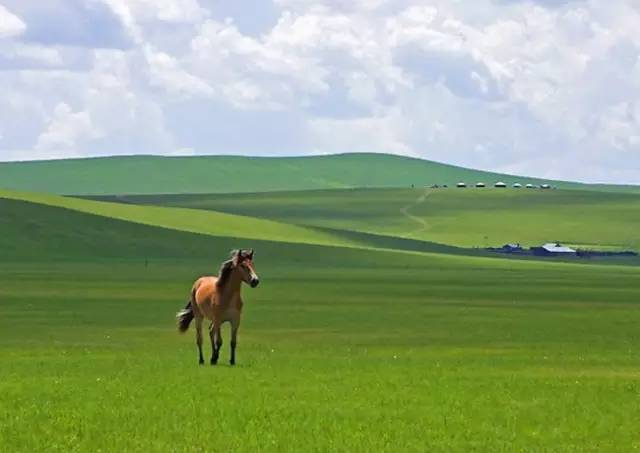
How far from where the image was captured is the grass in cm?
1873

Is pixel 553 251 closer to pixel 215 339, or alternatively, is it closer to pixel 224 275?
pixel 215 339

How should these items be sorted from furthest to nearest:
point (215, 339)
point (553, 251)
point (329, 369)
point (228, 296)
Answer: point (553, 251) → point (215, 339) → point (228, 296) → point (329, 369)

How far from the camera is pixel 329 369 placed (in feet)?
92.1

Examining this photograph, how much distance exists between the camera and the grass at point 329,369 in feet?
61.5

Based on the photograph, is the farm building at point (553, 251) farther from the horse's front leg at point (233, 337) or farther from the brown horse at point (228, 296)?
the horse's front leg at point (233, 337)

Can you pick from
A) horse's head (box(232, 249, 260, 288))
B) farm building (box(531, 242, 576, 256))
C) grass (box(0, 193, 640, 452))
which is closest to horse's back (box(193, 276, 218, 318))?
horse's head (box(232, 249, 260, 288))

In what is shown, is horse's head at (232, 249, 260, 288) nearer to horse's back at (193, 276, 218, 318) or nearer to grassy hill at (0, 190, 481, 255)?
horse's back at (193, 276, 218, 318)

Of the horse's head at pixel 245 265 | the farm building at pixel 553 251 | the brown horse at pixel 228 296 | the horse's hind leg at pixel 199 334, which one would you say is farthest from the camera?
the farm building at pixel 553 251

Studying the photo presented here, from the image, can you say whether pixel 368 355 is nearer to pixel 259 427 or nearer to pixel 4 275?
pixel 259 427

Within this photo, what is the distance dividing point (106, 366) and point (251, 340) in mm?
11868

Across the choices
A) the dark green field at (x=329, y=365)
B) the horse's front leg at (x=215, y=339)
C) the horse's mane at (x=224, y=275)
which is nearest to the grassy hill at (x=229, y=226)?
the dark green field at (x=329, y=365)

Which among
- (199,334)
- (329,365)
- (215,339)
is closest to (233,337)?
(215,339)

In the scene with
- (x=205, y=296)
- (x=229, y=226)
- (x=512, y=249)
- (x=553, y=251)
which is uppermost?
(x=229, y=226)

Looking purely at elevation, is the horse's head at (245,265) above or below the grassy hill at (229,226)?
below
